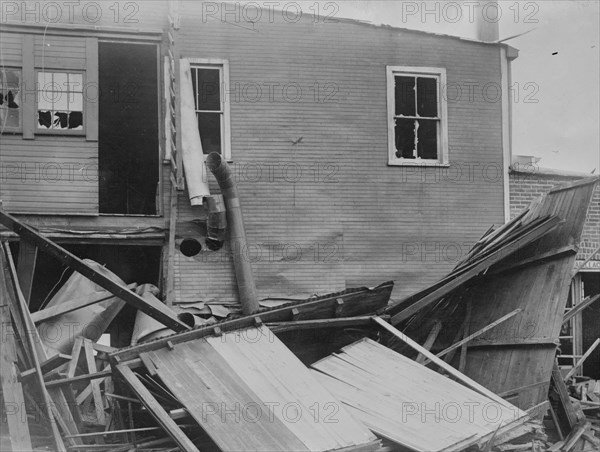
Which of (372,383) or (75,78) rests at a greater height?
(75,78)

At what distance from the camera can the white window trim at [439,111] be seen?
13.7 metres

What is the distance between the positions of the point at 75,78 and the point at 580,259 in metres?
10.0

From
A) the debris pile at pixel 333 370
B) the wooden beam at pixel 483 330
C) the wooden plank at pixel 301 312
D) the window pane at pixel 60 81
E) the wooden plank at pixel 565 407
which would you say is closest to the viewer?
the debris pile at pixel 333 370

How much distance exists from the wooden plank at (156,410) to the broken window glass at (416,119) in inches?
299

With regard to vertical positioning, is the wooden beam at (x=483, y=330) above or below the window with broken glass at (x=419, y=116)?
below

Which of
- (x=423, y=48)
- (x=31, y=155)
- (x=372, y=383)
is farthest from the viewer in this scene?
(x=423, y=48)

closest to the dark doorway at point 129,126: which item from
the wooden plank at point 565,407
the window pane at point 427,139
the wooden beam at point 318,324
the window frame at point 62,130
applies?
the window frame at point 62,130

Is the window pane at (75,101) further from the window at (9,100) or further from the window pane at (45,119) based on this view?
the window at (9,100)

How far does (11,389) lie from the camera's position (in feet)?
26.6

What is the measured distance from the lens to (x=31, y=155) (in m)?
12.6

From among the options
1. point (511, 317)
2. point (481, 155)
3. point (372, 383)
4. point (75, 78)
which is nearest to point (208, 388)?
point (372, 383)

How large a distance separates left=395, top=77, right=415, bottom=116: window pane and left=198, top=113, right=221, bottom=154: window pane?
3.34 m

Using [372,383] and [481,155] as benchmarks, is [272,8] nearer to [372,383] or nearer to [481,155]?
[481,155]

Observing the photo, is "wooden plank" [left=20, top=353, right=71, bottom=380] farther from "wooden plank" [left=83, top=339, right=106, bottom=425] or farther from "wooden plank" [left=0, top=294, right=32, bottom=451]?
"wooden plank" [left=83, top=339, right=106, bottom=425]
